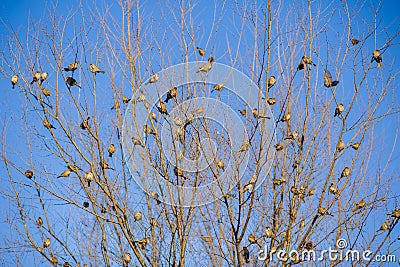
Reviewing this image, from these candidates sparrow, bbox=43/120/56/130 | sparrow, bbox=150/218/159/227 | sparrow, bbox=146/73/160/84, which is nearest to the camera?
sparrow, bbox=43/120/56/130

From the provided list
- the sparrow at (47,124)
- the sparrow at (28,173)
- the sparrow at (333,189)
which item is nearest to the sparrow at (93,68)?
the sparrow at (47,124)

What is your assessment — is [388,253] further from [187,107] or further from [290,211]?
[187,107]

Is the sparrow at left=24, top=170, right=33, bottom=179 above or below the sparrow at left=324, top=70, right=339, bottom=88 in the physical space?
below

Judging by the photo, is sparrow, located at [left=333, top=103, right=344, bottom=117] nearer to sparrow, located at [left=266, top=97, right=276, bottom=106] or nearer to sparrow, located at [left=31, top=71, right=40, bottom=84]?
sparrow, located at [left=266, top=97, right=276, bottom=106]

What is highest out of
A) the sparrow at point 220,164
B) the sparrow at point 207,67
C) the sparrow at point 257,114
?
the sparrow at point 207,67

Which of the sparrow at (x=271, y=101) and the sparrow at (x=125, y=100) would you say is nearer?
the sparrow at (x=271, y=101)

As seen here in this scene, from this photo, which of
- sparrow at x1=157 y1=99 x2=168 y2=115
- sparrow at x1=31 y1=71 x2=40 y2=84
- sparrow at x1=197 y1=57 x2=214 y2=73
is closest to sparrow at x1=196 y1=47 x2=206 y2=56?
sparrow at x1=197 y1=57 x2=214 y2=73

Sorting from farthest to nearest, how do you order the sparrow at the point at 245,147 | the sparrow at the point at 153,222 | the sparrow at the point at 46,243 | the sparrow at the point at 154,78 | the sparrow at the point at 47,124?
the sparrow at the point at 46,243, the sparrow at the point at 153,222, the sparrow at the point at 154,78, the sparrow at the point at 47,124, the sparrow at the point at 245,147

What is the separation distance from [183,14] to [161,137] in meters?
0.98

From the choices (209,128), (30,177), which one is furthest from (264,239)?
(30,177)

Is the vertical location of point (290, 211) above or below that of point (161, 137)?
below

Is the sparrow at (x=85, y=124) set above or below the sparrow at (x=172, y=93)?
below

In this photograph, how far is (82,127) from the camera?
377 cm

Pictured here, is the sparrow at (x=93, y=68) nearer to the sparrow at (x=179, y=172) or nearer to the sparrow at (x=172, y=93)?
the sparrow at (x=172, y=93)
